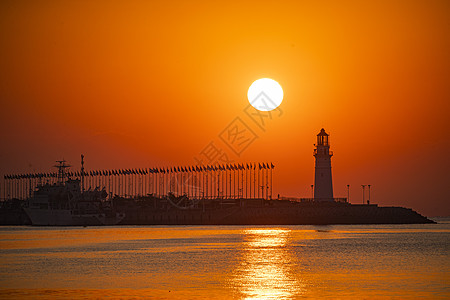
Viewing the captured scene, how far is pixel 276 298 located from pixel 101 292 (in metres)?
13.4

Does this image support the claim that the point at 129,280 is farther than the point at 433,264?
No

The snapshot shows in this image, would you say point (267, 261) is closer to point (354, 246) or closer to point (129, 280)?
point (129, 280)

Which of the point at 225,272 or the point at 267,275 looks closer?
the point at 267,275

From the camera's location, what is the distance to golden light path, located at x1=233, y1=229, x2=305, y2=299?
59219 mm

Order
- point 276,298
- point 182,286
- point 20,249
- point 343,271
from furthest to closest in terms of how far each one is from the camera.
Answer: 1. point 20,249
2. point 343,271
3. point 182,286
4. point 276,298

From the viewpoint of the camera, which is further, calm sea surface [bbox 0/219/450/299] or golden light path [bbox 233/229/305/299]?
calm sea surface [bbox 0/219/450/299]

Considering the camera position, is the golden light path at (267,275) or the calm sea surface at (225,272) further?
the calm sea surface at (225,272)

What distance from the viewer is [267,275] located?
7231cm

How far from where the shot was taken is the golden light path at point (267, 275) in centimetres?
5922

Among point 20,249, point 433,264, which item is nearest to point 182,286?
point 433,264

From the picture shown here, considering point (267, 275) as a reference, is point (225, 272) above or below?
below

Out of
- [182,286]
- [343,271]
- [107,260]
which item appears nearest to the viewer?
[182,286]

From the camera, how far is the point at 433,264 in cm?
8612

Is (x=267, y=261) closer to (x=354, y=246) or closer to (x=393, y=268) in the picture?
(x=393, y=268)
